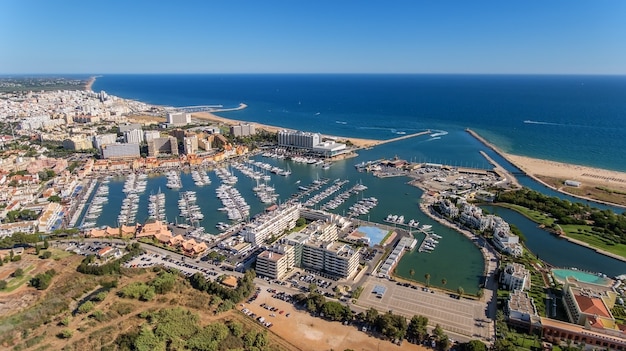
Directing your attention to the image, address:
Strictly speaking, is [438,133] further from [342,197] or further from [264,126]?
[342,197]

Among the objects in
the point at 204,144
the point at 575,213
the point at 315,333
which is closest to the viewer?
the point at 315,333

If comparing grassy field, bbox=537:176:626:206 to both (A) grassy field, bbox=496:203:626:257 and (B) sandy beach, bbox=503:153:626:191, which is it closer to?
(B) sandy beach, bbox=503:153:626:191

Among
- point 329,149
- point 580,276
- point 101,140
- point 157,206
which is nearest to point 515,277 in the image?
point 580,276

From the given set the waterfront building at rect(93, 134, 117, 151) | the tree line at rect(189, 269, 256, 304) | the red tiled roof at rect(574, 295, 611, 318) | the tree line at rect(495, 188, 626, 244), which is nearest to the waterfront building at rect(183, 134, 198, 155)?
the waterfront building at rect(93, 134, 117, 151)

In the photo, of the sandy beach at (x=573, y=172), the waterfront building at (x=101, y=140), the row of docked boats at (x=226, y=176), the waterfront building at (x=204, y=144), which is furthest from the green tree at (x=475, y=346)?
the waterfront building at (x=101, y=140)

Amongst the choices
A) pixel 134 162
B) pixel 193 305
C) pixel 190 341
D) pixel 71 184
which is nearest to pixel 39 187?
pixel 71 184

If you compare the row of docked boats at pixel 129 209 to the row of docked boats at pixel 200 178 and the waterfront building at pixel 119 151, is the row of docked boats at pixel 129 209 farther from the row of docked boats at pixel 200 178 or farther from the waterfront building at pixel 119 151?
the waterfront building at pixel 119 151
